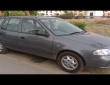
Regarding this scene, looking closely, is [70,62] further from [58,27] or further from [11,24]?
[11,24]

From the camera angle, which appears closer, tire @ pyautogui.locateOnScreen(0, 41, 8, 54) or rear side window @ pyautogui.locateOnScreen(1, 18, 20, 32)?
rear side window @ pyautogui.locateOnScreen(1, 18, 20, 32)

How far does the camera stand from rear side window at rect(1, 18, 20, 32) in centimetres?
465

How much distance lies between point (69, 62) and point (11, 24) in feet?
8.76

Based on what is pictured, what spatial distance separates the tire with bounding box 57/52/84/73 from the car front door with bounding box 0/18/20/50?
1835 mm

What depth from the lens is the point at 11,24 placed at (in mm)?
4816

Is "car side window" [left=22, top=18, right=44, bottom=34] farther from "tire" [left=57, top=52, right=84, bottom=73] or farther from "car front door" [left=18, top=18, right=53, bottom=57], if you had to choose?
"tire" [left=57, top=52, right=84, bottom=73]

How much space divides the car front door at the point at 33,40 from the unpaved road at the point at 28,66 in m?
0.37

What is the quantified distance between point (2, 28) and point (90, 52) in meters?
3.54

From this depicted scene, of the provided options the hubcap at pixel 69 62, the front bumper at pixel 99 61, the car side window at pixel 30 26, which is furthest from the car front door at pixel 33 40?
the front bumper at pixel 99 61

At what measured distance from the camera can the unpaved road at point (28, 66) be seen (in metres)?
3.66

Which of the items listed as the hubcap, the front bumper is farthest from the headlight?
the hubcap

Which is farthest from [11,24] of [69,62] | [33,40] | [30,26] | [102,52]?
[102,52]
